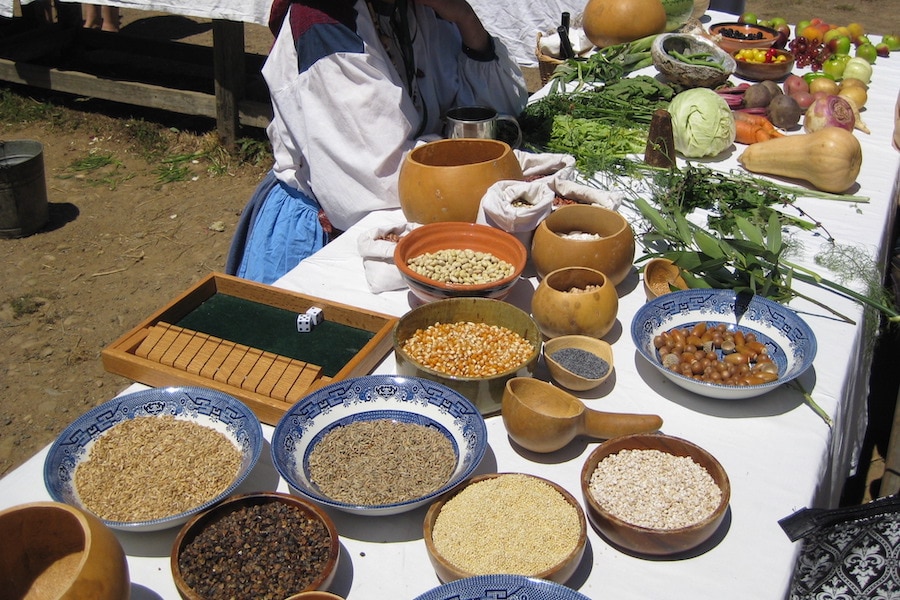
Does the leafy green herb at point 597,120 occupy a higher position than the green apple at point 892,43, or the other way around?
the green apple at point 892,43

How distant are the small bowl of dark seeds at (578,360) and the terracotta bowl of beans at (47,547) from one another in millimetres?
889

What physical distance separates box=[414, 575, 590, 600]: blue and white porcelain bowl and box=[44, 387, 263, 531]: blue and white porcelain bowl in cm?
42

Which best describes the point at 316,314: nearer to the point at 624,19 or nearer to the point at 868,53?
the point at 624,19

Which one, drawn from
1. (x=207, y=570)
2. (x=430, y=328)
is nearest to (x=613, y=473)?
(x=430, y=328)

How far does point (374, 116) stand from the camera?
222cm

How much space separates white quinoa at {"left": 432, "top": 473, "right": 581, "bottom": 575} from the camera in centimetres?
112

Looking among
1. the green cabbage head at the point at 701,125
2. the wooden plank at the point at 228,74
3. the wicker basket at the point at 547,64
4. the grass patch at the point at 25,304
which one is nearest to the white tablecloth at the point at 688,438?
the green cabbage head at the point at 701,125

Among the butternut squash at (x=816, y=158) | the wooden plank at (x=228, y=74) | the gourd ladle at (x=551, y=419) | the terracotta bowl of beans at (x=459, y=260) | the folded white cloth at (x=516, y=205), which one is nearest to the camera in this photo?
the gourd ladle at (x=551, y=419)

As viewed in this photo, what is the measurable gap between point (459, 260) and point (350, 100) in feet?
2.31

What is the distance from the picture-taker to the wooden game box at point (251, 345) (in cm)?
151

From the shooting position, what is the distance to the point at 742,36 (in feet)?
12.2

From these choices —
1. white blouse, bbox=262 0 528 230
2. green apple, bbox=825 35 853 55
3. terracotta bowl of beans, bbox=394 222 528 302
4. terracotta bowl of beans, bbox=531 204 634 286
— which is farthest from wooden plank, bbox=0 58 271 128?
terracotta bowl of beans, bbox=531 204 634 286

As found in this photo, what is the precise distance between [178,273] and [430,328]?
296cm

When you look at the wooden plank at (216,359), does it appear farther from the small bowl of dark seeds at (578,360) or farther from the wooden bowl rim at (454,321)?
the small bowl of dark seeds at (578,360)
